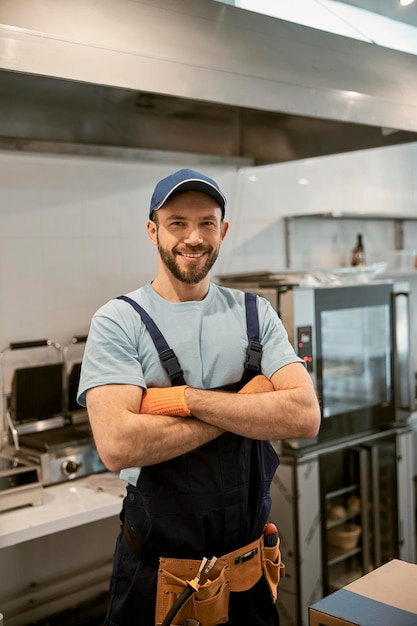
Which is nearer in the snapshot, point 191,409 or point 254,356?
point 191,409

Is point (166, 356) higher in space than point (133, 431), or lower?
higher

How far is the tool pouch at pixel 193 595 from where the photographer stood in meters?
1.52

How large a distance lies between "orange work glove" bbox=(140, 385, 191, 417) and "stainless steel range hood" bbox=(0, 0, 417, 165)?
2.06ft

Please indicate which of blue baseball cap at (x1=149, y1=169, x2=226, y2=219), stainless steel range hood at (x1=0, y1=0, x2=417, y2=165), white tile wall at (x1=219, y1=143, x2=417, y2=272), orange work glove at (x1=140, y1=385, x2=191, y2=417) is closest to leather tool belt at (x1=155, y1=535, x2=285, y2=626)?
orange work glove at (x1=140, y1=385, x2=191, y2=417)

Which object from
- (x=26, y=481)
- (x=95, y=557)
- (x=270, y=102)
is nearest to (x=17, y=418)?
(x=26, y=481)

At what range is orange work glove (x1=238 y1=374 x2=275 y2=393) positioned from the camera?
1.55 m

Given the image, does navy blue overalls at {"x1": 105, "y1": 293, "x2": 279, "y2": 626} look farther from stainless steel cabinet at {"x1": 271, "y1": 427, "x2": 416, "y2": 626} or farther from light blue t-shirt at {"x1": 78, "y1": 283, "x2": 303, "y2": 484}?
stainless steel cabinet at {"x1": 271, "y1": 427, "x2": 416, "y2": 626}

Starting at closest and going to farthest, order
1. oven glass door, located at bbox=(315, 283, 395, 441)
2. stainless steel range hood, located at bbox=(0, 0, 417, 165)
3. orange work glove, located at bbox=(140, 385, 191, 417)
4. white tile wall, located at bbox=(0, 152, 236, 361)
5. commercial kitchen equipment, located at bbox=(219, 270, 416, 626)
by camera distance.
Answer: stainless steel range hood, located at bbox=(0, 0, 417, 165), orange work glove, located at bbox=(140, 385, 191, 417), white tile wall, located at bbox=(0, 152, 236, 361), commercial kitchen equipment, located at bbox=(219, 270, 416, 626), oven glass door, located at bbox=(315, 283, 395, 441)

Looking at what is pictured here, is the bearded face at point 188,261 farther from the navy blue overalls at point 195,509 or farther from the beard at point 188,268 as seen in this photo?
the navy blue overalls at point 195,509

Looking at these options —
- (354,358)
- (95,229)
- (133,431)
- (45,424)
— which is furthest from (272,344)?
(354,358)

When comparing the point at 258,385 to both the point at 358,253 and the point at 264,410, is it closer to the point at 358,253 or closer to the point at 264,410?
the point at 264,410

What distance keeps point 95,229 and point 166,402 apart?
148cm

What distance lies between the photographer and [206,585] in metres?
1.52

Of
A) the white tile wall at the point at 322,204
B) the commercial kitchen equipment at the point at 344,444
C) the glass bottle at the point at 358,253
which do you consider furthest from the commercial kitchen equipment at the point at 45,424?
the glass bottle at the point at 358,253
